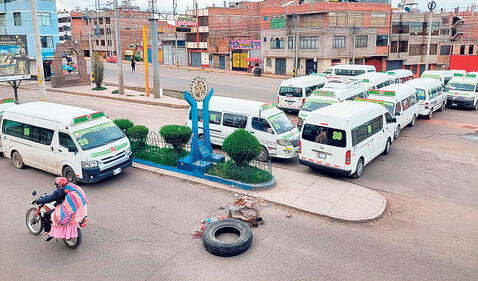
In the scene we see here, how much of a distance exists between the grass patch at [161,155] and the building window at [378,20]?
142 feet

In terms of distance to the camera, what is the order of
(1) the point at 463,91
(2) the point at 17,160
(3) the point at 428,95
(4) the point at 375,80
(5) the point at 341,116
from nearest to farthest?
1. (5) the point at 341,116
2. (2) the point at 17,160
3. (3) the point at 428,95
4. (4) the point at 375,80
5. (1) the point at 463,91

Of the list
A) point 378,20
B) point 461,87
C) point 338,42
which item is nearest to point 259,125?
point 461,87

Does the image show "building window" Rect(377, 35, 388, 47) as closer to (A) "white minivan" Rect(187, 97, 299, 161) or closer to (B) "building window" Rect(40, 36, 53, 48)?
(B) "building window" Rect(40, 36, 53, 48)

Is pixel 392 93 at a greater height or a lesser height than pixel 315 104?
greater

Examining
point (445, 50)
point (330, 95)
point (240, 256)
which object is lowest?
point (240, 256)

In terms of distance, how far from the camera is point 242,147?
11633mm

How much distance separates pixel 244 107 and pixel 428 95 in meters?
13.3

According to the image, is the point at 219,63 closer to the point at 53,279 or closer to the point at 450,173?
the point at 450,173

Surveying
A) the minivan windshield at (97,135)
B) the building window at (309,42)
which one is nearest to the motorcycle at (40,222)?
the minivan windshield at (97,135)

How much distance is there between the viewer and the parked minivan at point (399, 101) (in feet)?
60.1

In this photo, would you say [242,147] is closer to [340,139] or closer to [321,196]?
[321,196]

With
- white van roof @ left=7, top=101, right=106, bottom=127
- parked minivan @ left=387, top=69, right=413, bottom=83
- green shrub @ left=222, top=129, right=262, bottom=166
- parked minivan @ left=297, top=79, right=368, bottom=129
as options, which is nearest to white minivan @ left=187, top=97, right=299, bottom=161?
green shrub @ left=222, top=129, right=262, bottom=166

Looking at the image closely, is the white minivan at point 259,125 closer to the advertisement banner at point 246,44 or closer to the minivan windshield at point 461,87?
the minivan windshield at point 461,87

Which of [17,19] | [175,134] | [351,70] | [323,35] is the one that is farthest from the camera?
[323,35]
